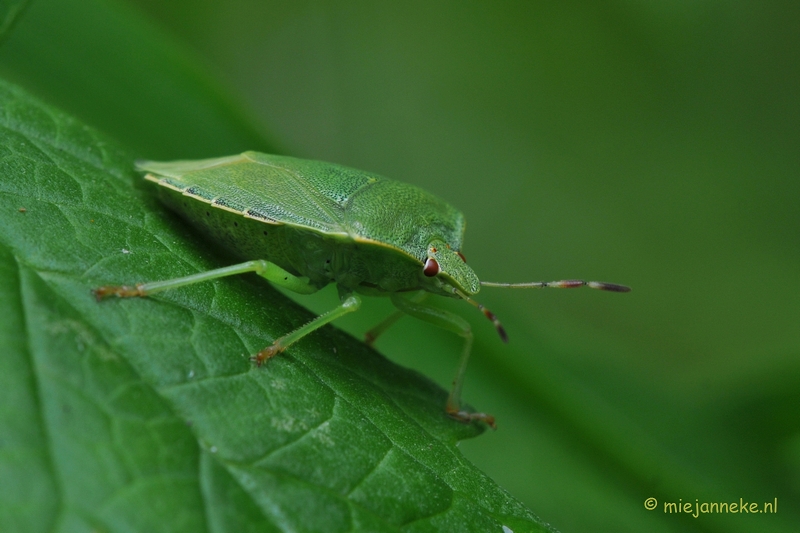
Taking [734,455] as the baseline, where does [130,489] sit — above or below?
below

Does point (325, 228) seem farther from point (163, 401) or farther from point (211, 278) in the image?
point (163, 401)

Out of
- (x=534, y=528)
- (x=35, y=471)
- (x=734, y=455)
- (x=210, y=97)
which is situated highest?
(x=210, y=97)

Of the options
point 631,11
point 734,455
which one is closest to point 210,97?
point 734,455

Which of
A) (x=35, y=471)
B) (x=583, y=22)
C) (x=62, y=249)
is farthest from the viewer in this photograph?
(x=583, y=22)

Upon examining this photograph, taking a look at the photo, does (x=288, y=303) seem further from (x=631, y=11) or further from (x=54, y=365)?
(x=631, y=11)

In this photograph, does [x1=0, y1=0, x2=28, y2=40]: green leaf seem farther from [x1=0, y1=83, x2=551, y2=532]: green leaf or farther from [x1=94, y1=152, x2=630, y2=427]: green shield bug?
[x1=94, y1=152, x2=630, y2=427]: green shield bug

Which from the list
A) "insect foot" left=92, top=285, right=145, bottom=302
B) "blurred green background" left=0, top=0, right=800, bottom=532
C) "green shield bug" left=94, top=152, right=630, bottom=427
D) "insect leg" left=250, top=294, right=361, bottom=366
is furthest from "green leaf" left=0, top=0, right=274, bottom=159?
"blurred green background" left=0, top=0, right=800, bottom=532

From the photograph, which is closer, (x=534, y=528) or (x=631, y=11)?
(x=534, y=528)
